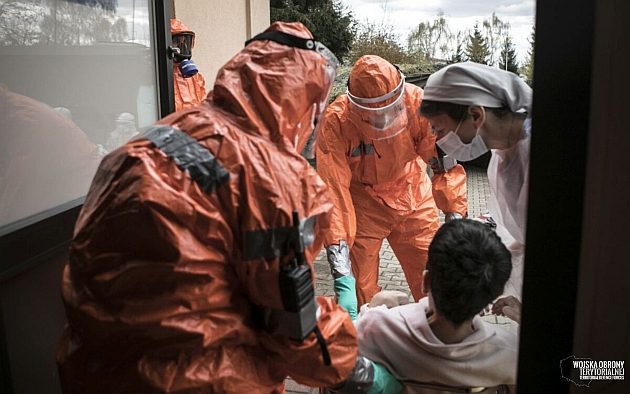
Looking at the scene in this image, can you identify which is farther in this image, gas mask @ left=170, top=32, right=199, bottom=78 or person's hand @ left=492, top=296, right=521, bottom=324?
gas mask @ left=170, top=32, right=199, bottom=78

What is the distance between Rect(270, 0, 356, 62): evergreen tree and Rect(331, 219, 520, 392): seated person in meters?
11.1

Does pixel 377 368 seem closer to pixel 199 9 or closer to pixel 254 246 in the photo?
pixel 254 246

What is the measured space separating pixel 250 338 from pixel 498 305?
1.12 meters

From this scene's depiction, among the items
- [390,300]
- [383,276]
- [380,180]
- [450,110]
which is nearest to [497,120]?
[450,110]

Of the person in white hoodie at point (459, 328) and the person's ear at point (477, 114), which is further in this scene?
the person's ear at point (477, 114)

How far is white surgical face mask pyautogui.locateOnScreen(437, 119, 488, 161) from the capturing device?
90.1 inches

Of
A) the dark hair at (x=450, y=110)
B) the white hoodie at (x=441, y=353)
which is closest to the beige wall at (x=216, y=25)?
the dark hair at (x=450, y=110)

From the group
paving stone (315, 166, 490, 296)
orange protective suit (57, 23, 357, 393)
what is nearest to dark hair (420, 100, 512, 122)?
orange protective suit (57, 23, 357, 393)

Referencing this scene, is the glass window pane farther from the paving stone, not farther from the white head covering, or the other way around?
the paving stone

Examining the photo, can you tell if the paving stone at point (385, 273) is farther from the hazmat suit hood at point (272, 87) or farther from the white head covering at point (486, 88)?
the hazmat suit hood at point (272, 87)

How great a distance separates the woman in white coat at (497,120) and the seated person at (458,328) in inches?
23.3

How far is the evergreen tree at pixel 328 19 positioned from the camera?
12.2 meters

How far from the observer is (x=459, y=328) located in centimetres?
159

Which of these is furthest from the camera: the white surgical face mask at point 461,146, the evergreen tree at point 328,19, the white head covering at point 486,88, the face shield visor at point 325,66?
the evergreen tree at point 328,19
